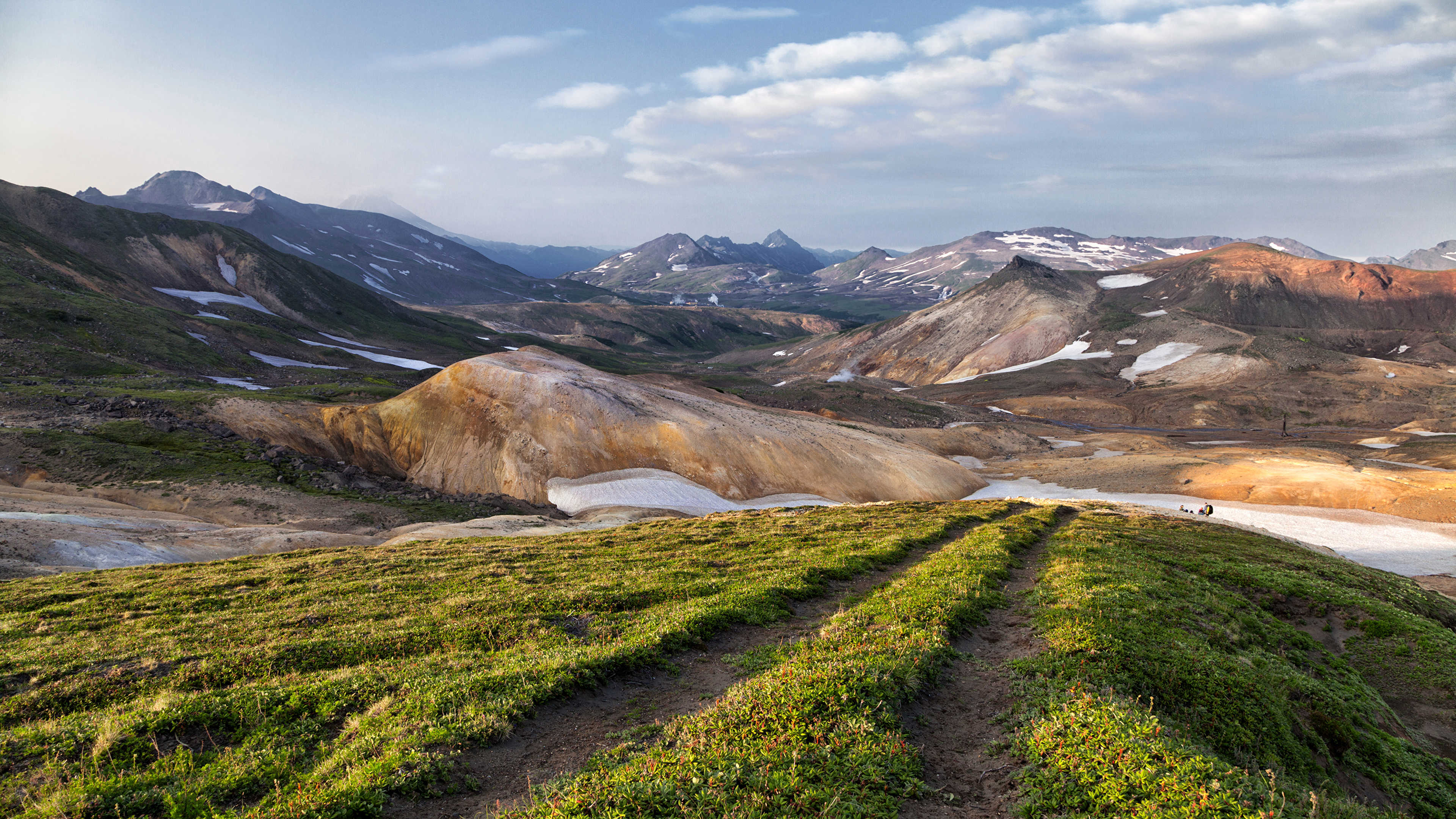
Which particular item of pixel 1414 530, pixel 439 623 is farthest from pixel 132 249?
pixel 1414 530

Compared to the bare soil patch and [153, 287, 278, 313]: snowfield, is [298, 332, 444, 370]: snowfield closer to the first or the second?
[153, 287, 278, 313]: snowfield

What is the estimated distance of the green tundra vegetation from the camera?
837 centimetres

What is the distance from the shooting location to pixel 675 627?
49.1ft

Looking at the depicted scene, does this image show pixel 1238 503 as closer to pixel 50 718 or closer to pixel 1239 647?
pixel 1239 647

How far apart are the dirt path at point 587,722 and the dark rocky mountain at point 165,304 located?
325 feet

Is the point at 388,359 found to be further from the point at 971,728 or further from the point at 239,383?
the point at 971,728

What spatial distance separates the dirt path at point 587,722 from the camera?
8.42 m

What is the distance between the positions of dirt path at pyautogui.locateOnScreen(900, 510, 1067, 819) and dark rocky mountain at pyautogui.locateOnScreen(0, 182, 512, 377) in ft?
342

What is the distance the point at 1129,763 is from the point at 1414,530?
224ft

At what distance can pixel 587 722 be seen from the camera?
436 inches

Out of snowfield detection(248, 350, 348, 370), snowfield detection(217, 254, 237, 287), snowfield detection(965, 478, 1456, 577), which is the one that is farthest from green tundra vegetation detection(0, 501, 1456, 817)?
snowfield detection(217, 254, 237, 287)

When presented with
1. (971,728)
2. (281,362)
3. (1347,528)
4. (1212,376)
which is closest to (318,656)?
(971,728)

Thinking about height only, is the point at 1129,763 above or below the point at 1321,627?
above

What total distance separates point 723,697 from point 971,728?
14.9ft
